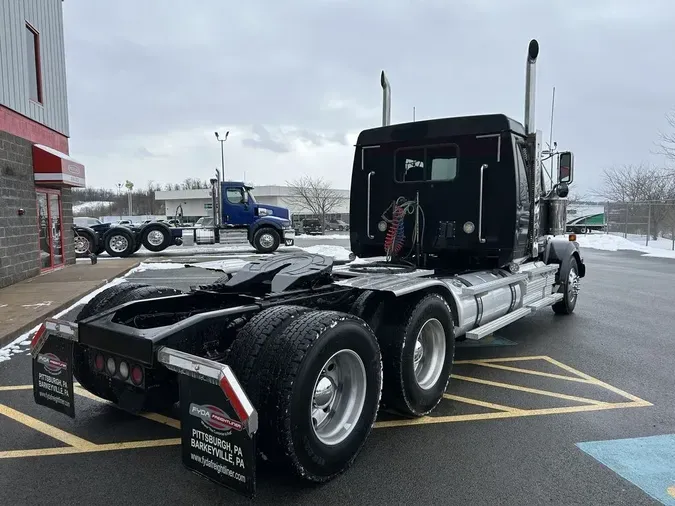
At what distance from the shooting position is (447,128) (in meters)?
5.82

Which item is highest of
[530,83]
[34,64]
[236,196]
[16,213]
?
[34,64]

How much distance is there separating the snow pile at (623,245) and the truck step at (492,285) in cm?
1726

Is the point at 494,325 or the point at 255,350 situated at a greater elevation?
the point at 255,350

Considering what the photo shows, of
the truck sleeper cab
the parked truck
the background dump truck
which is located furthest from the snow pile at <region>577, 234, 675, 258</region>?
the truck sleeper cab

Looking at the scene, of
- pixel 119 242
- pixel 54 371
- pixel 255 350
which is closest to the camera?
pixel 255 350

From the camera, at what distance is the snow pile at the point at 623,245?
21295 millimetres

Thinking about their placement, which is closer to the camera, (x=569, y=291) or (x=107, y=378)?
(x=107, y=378)

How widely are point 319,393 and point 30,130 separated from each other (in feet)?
38.7

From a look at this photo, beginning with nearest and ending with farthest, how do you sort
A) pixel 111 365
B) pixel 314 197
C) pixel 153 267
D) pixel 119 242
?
pixel 111 365, pixel 153 267, pixel 119 242, pixel 314 197

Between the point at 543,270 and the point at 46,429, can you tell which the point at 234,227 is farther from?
the point at 46,429

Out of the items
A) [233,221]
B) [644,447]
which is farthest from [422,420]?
[233,221]

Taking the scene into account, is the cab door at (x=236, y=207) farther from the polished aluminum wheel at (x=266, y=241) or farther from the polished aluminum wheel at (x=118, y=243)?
the polished aluminum wheel at (x=118, y=243)

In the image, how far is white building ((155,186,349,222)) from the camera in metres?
67.4

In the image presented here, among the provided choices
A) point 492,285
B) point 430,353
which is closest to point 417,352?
point 430,353
